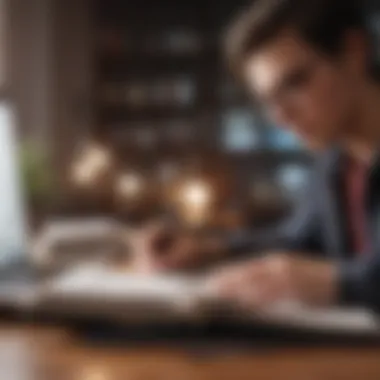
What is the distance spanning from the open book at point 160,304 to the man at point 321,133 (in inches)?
0.8

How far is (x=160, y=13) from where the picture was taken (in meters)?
1.49

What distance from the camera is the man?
56.2 inches

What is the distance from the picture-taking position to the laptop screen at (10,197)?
1530 mm

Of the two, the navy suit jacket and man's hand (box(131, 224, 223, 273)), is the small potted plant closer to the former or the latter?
man's hand (box(131, 224, 223, 273))

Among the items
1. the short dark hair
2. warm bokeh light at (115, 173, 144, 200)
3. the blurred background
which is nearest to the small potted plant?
the blurred background

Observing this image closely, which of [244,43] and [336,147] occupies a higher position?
[244,43]

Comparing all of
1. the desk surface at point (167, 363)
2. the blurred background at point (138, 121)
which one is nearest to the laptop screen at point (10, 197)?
the blurred background at point (138, 121)

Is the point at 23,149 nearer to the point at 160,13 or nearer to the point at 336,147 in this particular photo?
the point at 160,13

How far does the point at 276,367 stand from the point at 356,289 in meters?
0.17

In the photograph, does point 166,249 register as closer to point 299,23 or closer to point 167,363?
point 167,363

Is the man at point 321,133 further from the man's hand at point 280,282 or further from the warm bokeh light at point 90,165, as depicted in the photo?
the warm bokeh light at point 90,165

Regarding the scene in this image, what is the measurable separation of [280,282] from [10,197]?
46cm

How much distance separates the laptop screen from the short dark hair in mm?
379

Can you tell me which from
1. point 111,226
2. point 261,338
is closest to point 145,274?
point 111,226
